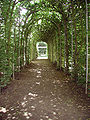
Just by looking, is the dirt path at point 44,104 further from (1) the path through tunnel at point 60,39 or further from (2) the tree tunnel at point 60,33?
(2) the tree tunnel at point 60,33

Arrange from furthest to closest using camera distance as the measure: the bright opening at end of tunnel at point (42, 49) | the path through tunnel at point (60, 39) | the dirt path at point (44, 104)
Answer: the bright opening at end of tunnel at point (42, 49) < the path through tunnel at point (60, 39) < the dirt path at point (44, 104)

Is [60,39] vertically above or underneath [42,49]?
underneath

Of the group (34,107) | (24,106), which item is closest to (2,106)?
(24,106)

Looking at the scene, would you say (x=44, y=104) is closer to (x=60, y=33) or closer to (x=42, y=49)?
(x=60, y=33)

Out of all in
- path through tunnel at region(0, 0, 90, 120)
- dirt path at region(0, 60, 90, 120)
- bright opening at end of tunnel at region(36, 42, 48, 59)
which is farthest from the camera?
bright opening at end of tunnel at region(36, 42, 48, 59)

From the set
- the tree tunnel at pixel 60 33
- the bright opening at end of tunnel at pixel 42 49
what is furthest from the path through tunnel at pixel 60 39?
the bright opening at end of tunnel at pixel 42 49

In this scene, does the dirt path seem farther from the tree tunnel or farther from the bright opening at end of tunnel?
the bright opening at end of tunnel

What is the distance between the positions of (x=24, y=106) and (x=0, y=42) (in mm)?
2376

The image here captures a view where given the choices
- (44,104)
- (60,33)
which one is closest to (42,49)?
(60,33)

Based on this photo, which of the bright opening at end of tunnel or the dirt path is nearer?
the dirt path

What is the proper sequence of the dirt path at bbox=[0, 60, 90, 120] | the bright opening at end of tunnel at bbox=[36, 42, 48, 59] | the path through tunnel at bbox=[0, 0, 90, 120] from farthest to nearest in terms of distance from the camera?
the bright opening at end of tunnel at bbox=[36, 42, 48, 59] < the path through tunnel at bbox=[0, 0, 90, 120] < the dirt path at bbox=[0, 60, 90, 120]

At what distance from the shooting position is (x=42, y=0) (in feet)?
29.8

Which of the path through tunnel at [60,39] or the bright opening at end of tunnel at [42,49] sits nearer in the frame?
the path through tunnel at [60,39]

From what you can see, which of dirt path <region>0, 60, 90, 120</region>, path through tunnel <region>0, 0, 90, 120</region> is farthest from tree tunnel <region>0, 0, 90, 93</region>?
dirt path <region>0, 60, 90, 120</region>
